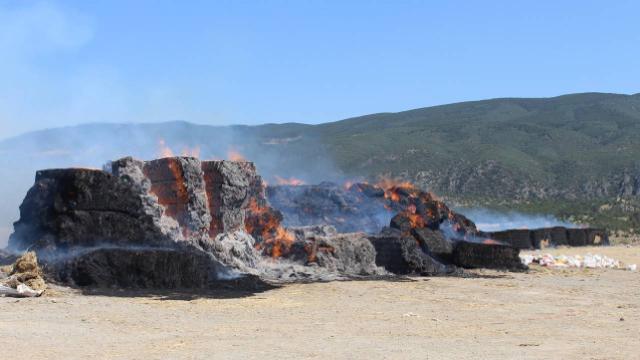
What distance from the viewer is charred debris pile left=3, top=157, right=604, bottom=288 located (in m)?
16.2

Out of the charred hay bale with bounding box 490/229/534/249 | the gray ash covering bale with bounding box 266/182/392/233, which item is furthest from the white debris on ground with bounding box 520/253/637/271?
the charred hay bale with bounding box 490/229/534/249

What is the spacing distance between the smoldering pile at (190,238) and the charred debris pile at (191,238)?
0.02 metres

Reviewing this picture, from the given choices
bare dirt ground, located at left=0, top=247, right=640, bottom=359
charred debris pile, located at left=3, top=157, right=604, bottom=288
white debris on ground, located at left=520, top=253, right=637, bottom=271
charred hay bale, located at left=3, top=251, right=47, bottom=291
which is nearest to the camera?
bare dirt ground, located at left=0, top=247, right=640, bottom=359

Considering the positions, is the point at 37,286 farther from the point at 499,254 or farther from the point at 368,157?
the point at 368,157

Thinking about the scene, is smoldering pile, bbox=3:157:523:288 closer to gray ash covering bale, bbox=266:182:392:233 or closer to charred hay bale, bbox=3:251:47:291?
charred hay bale, bbox=3:251:47:291

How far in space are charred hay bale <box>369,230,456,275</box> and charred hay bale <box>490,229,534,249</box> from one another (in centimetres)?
1137

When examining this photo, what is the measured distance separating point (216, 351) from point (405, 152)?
9518 centimetres

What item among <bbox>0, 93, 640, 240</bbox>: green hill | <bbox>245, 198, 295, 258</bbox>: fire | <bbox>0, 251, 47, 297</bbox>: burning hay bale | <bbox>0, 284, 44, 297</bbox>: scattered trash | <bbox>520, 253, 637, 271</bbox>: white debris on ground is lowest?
<bbox>520, 253, 637, 271</bbox>: white debris on ground

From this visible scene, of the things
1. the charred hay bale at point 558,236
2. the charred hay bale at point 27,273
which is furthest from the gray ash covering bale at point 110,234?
the charred hay bale at point 558,236

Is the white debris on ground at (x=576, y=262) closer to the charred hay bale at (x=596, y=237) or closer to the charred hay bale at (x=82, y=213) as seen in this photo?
the charred hay bale at (x=596, y=237)

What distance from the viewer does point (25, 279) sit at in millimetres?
14992

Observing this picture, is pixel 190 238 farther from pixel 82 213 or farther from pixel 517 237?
pixel 517 237

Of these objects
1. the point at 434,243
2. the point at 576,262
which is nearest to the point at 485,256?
the point at 434,243

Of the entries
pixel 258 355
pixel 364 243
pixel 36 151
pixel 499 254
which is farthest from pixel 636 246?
pixel 36 151
